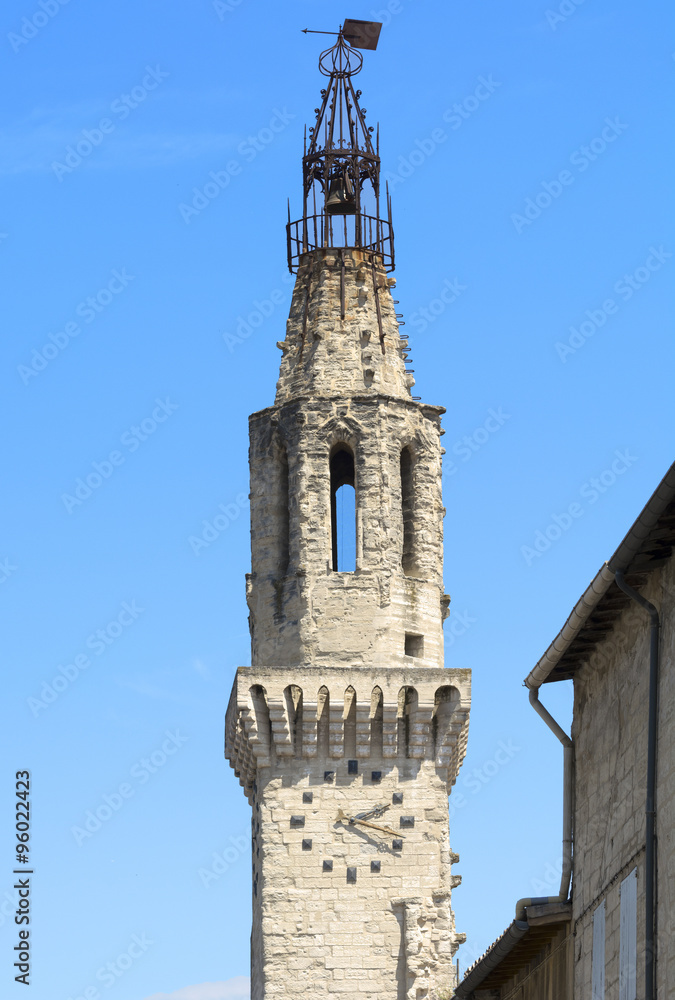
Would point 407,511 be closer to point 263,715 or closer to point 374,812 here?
point 263,715

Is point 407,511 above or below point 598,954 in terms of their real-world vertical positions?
above

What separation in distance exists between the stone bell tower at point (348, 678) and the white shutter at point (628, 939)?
548 inches

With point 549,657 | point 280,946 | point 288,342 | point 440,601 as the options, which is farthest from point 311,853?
point 549,657

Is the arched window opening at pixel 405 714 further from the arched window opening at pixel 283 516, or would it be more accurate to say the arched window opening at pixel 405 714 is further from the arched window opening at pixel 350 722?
the arched window opening at pixel 283 516

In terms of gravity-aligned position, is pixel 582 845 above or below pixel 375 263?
below

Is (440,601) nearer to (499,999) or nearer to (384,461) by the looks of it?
(384,461)

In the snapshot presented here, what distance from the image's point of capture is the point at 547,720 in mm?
27859

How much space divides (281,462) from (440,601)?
3.99m

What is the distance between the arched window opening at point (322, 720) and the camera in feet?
128

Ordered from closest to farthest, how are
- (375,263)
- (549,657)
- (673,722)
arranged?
(673,722) → (549,657) → (375,263)

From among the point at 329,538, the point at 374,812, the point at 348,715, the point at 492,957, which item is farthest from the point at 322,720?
the point at 492,957

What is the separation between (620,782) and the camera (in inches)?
985

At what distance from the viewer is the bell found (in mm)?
44281

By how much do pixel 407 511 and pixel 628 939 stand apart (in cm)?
1815
